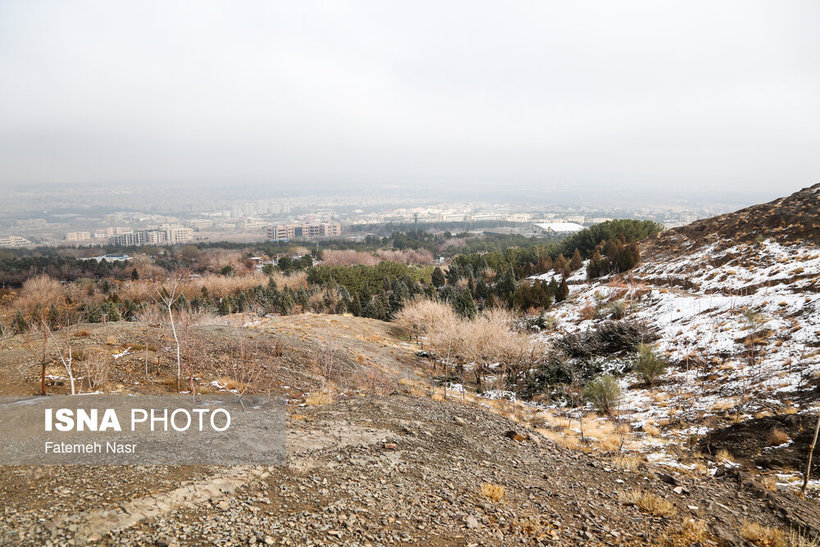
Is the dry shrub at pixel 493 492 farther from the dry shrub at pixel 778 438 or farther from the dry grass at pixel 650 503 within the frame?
the dry shrub at pixel 778 438

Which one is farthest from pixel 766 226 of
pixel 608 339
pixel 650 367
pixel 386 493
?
pixel 386 493

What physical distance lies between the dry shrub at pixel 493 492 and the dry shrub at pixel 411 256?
83.0 metres

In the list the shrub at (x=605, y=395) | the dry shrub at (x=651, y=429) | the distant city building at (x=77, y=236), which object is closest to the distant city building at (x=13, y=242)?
the distant city building at (x=77, y=236)

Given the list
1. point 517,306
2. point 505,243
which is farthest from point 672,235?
point 505,243

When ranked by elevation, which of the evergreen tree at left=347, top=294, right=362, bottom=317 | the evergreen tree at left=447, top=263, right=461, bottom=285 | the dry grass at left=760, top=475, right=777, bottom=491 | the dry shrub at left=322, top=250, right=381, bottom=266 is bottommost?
the evergreen tree at left=347, top=294, right=362, bottom=317

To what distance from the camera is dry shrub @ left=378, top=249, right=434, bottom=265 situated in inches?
3639

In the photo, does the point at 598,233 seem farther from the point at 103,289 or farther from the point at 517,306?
the point at 103,289

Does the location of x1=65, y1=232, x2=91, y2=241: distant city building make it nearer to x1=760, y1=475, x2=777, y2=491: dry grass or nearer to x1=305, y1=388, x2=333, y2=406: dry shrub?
x1=305, y1=388, x2=333, y2=406: dry shrub

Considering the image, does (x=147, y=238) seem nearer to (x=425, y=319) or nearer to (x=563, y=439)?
(x=425, y=319)

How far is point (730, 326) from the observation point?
57.2 ft

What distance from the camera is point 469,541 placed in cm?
593

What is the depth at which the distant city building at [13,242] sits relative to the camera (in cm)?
11059

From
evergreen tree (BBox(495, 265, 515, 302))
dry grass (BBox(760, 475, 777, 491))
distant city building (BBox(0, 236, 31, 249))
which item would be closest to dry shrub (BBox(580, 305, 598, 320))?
evergreen tree (BBox(495, 265, 515, 302))

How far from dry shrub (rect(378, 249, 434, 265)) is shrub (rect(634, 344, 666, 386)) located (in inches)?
2921
